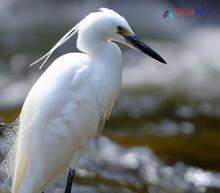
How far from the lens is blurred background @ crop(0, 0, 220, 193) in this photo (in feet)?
24.8

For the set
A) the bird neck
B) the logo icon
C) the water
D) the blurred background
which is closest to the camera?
the bird neck

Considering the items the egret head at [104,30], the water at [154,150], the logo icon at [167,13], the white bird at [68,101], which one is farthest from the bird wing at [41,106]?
the logo icon at [167,13]

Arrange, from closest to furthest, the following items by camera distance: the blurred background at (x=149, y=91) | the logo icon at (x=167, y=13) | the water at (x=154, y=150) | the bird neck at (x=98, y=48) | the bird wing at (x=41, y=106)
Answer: the bird wing at (x=41, y=106), the bird neck at (x=98, y=48), the water at (x=154, y=150), the blurred background at (x=149, y=91), the logo icon at (x=167, y=13)

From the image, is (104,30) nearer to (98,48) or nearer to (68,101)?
(98,48)

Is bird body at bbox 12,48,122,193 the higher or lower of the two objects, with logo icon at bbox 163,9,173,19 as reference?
lower

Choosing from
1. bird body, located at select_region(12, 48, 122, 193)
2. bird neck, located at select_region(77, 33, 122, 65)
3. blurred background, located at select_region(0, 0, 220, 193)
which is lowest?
bird body, located at select_region(12, 48, 122, 193)

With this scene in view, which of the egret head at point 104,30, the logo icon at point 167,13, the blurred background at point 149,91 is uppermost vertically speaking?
the logo icon at point 167,13

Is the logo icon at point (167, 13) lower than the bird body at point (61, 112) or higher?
higher

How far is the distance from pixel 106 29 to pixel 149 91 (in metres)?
5.42

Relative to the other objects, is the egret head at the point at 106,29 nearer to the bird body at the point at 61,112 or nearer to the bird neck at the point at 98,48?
the bird neck at the point at 98,48

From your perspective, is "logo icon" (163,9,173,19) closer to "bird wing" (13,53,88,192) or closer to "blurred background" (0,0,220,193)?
"blurred background" (0,0,220,193)

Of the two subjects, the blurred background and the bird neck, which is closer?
the bird neck

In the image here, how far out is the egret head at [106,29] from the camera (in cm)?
457

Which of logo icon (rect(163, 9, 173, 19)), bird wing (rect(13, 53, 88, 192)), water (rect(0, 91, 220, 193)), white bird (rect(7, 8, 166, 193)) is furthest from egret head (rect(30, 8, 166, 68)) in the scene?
logo icon (rect(163, 9, 173, 19))
